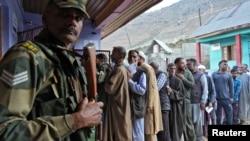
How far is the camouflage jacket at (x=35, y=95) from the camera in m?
0.96

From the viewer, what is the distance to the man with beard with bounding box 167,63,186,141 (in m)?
4.69

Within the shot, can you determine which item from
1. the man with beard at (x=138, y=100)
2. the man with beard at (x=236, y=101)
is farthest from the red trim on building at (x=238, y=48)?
the man with beard at (x=138, y=100)

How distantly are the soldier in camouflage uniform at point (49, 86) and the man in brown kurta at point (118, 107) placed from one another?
105 inches

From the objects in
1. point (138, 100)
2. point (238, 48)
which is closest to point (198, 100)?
point (138, 100)

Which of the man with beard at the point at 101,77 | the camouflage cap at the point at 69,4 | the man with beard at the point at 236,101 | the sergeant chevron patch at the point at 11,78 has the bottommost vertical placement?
the man with beard at the point at 236,101

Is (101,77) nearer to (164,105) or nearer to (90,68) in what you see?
(164,105)

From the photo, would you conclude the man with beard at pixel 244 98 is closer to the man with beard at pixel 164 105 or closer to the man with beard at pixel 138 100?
the man with beard at pixel 164 105

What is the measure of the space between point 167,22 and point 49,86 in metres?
62.5

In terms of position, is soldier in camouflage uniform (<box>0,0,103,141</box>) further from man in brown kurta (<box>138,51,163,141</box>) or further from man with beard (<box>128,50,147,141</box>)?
man in brown kurta (<box>138,51,163,141</box>)

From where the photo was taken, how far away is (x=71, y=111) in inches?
45.5

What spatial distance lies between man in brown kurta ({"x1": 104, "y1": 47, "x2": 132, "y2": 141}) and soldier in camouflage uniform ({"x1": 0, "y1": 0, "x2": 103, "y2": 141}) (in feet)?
8.74

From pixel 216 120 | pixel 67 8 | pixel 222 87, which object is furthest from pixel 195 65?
pixel 67 8

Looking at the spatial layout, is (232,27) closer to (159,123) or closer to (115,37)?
(159,123)

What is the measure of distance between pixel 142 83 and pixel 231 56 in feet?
40.7
